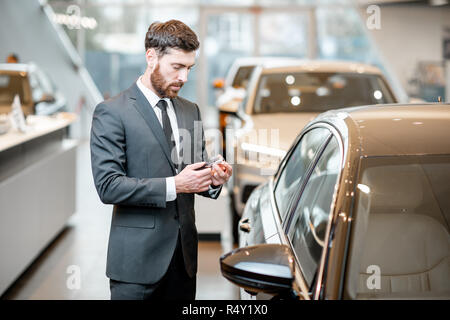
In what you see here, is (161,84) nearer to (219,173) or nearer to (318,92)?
(219,173)

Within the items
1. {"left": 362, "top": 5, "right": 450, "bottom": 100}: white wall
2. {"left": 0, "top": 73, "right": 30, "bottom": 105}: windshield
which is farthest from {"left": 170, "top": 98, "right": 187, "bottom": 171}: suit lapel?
{"left": 362, "top": 5, "right": 450, "bottom": 100}: white wall

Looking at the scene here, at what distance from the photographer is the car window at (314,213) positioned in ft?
6.70

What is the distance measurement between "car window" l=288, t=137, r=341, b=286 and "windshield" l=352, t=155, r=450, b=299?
0.11m

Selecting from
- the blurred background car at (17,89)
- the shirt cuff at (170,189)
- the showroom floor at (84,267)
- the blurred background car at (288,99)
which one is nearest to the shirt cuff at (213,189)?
the shirt cuff at (170,189)

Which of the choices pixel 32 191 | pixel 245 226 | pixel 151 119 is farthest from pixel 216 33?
pixel 151 119

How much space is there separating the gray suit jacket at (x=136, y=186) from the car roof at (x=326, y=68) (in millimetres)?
4226

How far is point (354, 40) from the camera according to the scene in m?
16.6

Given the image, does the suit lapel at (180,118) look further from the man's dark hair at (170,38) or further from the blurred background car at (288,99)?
the blurred background car at (288,99)

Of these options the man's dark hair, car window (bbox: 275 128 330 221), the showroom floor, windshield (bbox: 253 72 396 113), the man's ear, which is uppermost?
the man's dark hair

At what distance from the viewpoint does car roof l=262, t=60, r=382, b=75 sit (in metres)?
6.44

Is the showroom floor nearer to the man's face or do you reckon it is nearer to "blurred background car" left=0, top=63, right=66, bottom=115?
"blurred background car" left=0, top=63, right=66, bottom=115

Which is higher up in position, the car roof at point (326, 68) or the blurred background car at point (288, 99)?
the car roof at point (326, 68)
